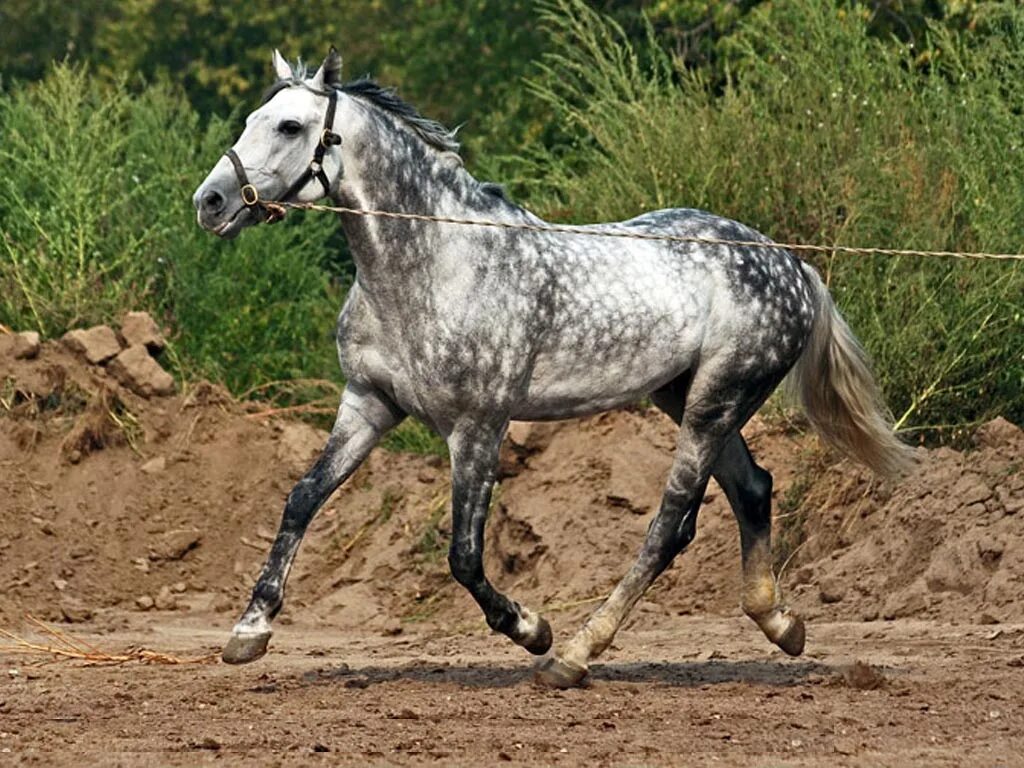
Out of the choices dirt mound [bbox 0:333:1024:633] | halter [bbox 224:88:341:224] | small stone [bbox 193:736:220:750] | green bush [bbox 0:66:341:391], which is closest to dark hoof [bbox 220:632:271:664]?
small stone [bbox 193:736:220:750]

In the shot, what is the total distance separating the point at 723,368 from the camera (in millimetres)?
9078

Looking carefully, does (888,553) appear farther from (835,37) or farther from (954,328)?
(835,37)

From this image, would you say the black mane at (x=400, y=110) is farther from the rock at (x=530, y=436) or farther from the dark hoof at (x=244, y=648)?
the rock at (x=530, y=436)

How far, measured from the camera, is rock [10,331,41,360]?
13.9m

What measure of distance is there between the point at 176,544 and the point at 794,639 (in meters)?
4.88

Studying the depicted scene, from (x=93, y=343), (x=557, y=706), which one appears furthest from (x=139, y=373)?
(x=557, y=706)

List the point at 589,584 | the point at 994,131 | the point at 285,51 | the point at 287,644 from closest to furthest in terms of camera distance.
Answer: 1. the point at 287,644
2. the point at 589,584
3. the point at 994,131
4. the point at 285,51

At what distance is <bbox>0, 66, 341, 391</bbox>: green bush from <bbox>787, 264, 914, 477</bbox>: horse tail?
5767mm

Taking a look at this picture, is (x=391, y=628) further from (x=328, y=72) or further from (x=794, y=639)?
(x=328, y=72)

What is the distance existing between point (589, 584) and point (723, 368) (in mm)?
3063

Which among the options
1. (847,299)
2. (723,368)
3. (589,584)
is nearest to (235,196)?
(723,368)

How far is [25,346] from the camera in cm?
1388

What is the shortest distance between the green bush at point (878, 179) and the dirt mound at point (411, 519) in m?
0.63

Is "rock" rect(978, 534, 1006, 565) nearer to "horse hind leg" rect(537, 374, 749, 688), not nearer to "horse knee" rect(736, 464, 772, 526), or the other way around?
"horse knee" rect(736, 464, 772, 526)
